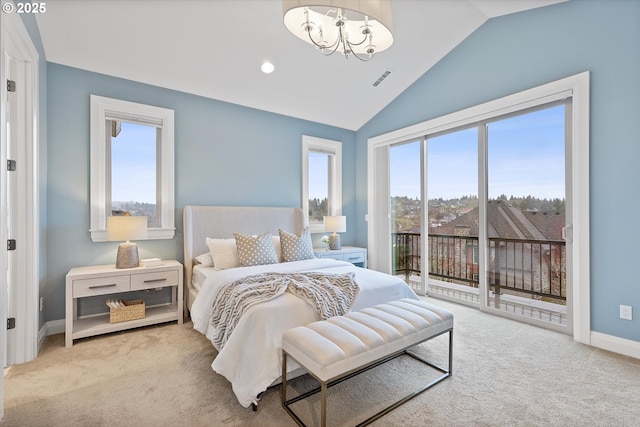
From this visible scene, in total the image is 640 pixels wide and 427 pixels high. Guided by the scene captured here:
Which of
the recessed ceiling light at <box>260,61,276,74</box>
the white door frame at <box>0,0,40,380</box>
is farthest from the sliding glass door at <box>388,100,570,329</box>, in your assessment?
the white door frame at <box>0,0,40,380</box>

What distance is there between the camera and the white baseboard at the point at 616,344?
243 centimetres

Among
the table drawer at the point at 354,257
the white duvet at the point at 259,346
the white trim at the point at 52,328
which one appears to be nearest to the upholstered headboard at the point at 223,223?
the table drawer at the point at 354,257

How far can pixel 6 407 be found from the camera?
71.2 inches

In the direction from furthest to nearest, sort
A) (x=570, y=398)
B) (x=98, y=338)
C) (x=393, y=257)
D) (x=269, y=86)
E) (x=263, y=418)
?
(x=393, y=257) → (x=269, y=86) → (x=98, y=338) → (x=570, y=398) → (x=263, y=418)

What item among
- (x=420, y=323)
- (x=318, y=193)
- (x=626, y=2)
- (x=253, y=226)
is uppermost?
(x=626, y=2)

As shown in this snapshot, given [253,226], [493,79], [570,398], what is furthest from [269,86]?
[570,398]

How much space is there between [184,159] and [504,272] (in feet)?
13.5

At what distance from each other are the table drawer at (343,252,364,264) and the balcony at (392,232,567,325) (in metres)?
0.75

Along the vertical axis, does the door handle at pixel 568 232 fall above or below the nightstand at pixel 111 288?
above

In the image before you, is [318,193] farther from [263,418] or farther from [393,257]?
[263,418]

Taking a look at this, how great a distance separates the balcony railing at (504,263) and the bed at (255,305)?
151cm

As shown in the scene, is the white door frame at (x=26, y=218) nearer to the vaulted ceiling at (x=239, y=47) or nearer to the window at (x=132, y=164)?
the vaulted ceiling at (x=239, y=47)

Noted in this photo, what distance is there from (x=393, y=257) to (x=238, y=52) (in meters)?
3.59

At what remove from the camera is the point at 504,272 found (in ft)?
11.5
